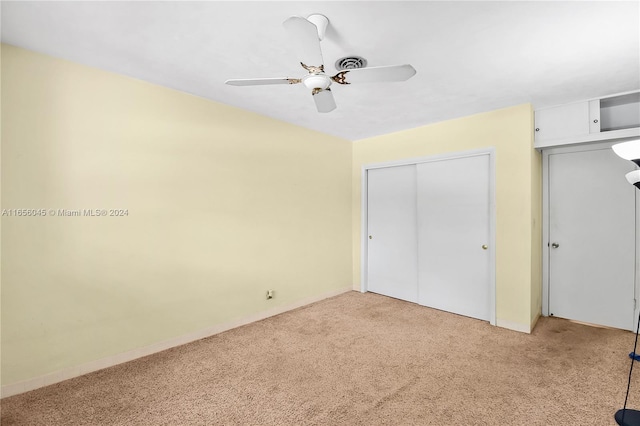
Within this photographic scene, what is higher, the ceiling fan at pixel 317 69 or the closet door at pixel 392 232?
the ceiling fan at pixel 317 69

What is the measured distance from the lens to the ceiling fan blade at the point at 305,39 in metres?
1.35

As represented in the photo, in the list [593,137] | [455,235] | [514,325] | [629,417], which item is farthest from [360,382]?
[593,137]

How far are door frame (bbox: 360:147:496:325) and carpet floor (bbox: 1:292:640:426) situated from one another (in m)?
0.50

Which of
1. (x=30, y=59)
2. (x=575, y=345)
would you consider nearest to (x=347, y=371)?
(x=575, y=345)

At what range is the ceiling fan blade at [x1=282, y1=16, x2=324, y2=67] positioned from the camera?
4.42ft

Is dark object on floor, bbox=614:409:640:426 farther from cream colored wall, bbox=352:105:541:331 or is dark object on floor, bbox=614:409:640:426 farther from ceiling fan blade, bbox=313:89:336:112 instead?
ceiling fan blade, bbox=313:89:336:112

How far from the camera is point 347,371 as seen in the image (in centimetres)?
231

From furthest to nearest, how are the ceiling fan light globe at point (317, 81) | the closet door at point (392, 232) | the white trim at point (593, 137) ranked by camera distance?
the closet door at point (392, 232) < the white trim at point (593, 137) < the ceiling fan light globe at point (317, 81)

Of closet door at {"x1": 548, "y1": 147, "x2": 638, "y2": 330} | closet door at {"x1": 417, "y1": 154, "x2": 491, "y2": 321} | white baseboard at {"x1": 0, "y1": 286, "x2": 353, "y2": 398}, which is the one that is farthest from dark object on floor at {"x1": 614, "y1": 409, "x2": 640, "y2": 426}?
white baseboard at {"x1": 0, "y1": 286, "x2": 353, "y2": 398}

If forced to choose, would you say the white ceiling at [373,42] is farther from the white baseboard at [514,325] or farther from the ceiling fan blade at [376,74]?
the white baseboard at [514,325]

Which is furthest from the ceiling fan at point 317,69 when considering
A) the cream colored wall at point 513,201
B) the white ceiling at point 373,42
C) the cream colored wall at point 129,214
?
the cream colored wall at point 513,201

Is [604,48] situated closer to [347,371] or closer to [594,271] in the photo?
[594,271]

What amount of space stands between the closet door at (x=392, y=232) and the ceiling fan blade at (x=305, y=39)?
106 inches

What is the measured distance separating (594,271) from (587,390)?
5.54 ft
